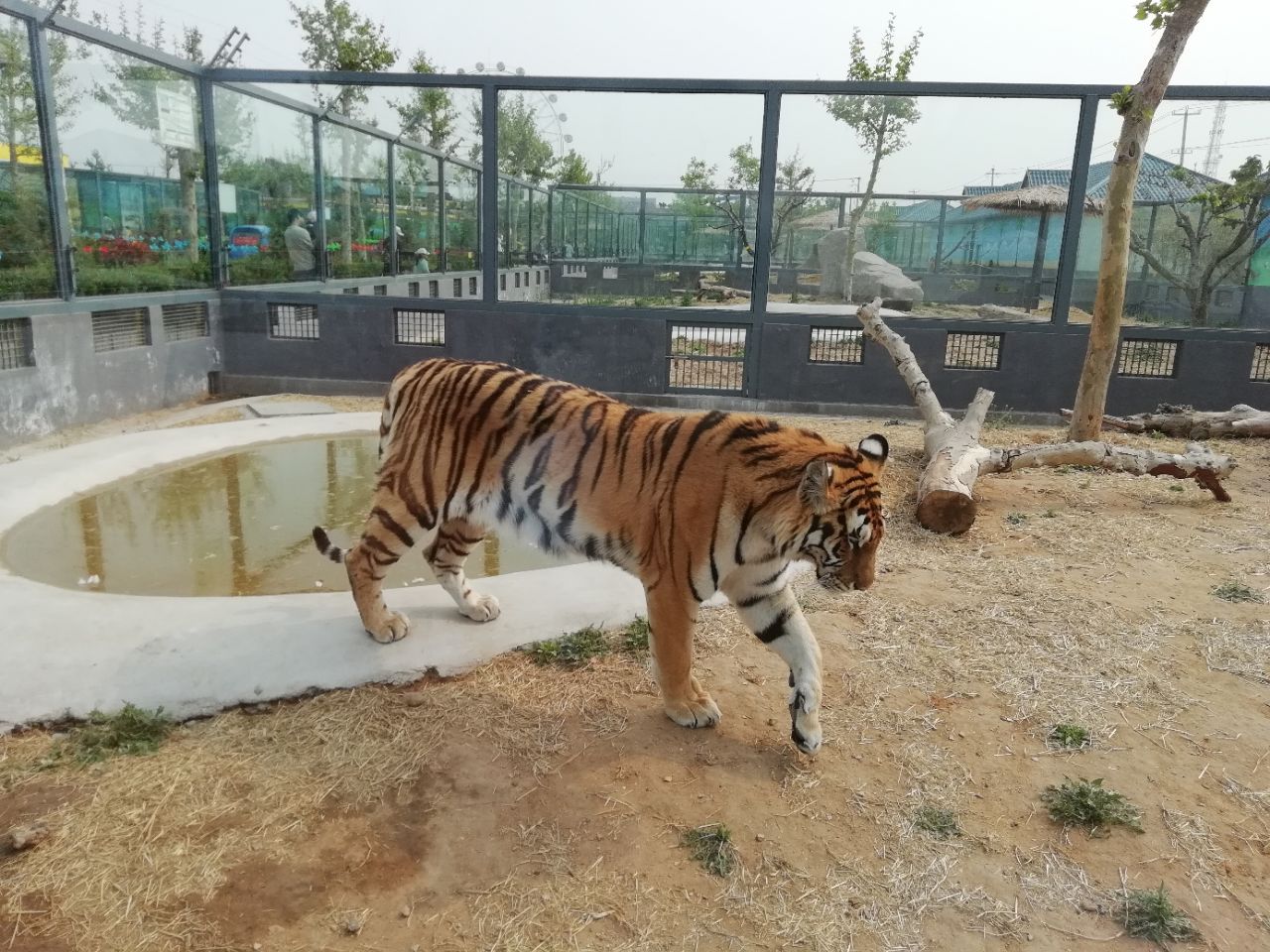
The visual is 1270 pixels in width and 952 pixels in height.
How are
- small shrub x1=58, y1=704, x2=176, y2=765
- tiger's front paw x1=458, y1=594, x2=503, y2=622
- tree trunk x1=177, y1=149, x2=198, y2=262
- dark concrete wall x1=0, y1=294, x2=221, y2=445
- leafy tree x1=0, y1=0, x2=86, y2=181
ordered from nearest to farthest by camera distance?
1. small shrub x1=58, y1=704, x2=176, y2=765
2. tiger's front paw x1=458, y1=594, x2=503, y2=622
3. leafy tree x1=0, y1=0, x2=86, y2=181
4. dark concrete wall x1=0, y1=294, x2=221, y2=445
5. tree trunk x1=177, y1=149, x2=198, y2=262

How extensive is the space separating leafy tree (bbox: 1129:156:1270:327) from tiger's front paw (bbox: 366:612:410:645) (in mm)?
9430

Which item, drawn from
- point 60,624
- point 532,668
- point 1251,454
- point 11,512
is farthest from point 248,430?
point 1251,454

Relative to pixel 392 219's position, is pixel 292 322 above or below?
below

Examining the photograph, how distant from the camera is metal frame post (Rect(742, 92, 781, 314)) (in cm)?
978

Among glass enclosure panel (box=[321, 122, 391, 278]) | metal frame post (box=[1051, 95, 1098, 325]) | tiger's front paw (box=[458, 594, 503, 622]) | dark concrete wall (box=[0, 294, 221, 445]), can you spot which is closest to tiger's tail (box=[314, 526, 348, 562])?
tiger's front paw (box=[458, 594, 503, 622])

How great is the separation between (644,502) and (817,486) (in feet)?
2.43

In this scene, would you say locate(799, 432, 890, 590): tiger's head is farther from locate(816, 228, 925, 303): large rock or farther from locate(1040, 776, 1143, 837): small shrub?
locate(816, 228, 925, 303): large rock

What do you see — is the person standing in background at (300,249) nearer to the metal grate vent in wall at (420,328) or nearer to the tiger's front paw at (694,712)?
the metal grate vent in wall at (420,328)

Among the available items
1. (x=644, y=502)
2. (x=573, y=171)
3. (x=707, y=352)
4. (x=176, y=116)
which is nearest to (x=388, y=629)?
(x=644, y=502)

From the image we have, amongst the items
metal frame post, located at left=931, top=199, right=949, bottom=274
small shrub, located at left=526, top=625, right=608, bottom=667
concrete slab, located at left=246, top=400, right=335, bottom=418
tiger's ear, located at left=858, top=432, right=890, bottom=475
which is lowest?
small shrub, located at left=526, top=625, right=608, bottom=667

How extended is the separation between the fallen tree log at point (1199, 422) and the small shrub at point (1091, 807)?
22.1ft

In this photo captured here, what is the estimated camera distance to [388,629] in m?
4.03

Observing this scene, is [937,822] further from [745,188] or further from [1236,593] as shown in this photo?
[745,188]

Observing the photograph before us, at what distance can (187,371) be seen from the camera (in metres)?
10.2
